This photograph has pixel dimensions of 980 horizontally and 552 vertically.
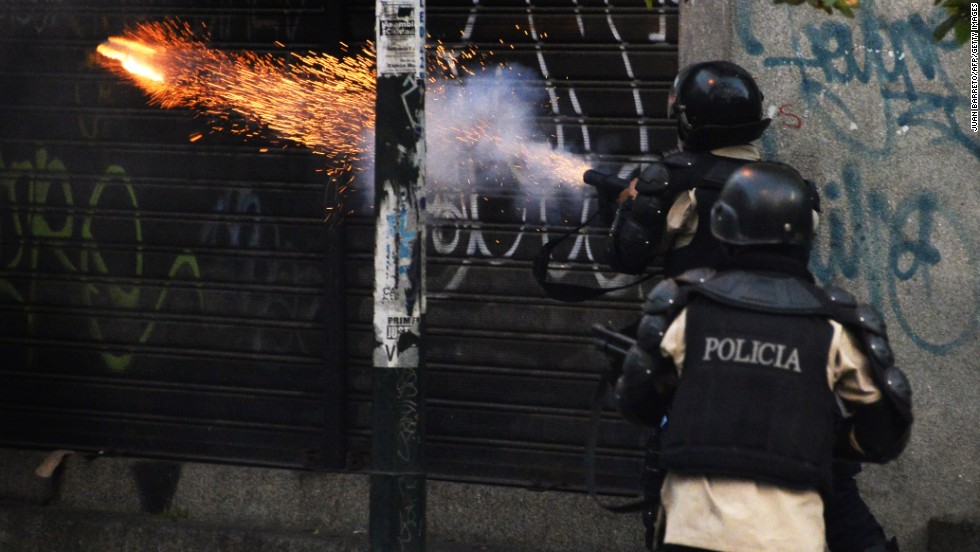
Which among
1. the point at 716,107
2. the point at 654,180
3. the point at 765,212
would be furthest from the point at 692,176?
the point at 765,212

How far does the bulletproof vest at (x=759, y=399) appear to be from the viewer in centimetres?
399

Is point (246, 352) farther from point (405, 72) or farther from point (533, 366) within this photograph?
point (405, 72)

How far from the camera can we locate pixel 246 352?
24.7 ft

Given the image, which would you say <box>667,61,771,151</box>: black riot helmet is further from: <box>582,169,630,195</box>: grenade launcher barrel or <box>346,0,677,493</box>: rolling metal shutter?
<box>346,0,677,493</box>: rolling metal shutter

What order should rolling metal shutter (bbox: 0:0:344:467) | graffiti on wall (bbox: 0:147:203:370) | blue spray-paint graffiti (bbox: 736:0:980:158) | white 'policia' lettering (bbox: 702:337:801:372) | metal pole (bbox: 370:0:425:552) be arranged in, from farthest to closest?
graffiti on wall (bbox: 0:147:203:370) < rolling metal shutter (bbox: 0:0:344:467) < blue spray-paint graffiti (bbox: 736:0:980:158) < metal pole (bbox: 370:0:425:552) < white 'policia' lettering (bbox: 702:337:801:372)

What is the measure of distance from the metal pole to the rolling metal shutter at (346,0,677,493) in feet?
6.03

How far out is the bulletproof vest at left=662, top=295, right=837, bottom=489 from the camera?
3.99 m

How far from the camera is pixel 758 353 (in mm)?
3998

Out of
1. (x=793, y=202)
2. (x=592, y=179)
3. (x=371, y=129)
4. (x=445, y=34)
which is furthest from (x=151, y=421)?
(x=793, y=202)

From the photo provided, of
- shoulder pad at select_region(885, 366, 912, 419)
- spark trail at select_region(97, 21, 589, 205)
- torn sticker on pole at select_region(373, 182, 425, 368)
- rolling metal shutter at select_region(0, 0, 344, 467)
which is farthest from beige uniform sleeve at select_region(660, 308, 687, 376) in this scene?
rolling metal shutter at select_region(0, 0, 344, 467)

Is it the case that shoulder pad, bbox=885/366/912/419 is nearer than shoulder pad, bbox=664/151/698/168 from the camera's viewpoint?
Yes

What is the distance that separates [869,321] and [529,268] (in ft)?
10.1

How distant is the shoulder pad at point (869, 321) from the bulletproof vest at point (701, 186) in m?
1.10

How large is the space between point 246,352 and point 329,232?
0.78 m
